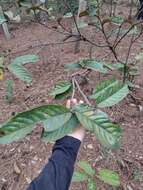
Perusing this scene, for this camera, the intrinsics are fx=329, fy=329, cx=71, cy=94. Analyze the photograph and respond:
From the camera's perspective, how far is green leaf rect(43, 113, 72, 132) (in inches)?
29.3

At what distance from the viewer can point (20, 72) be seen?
4.00ft

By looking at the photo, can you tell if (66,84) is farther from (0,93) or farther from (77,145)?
(0,93)

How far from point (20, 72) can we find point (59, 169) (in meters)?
0.38

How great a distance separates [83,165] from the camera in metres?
1.92

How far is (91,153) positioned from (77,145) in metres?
1.31

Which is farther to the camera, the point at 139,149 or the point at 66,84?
the point at 139,149

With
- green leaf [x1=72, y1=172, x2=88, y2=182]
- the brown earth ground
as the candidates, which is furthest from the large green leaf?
green leaf [x1=72, y1=172, x2=88, y2=182]

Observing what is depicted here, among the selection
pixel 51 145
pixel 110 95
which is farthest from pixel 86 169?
pixel 110 95

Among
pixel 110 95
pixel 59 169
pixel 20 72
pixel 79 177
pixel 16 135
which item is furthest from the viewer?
pixel 79 177

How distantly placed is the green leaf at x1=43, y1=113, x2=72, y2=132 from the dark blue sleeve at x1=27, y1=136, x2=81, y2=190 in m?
0.39

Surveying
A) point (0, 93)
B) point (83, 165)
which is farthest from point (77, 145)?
point (0, 93)

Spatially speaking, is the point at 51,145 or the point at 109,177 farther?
the point at 51,145

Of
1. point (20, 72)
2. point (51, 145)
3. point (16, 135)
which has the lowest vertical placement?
point (51, 145)

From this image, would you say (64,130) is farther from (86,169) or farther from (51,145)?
(51,145)
